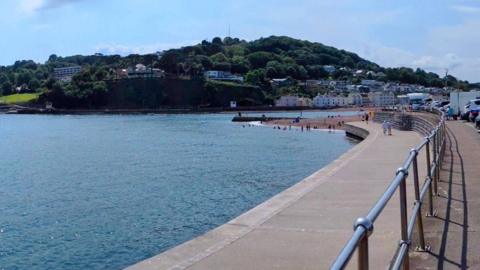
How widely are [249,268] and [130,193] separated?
19252 millimetres

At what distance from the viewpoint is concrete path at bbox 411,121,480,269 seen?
7.42 meters

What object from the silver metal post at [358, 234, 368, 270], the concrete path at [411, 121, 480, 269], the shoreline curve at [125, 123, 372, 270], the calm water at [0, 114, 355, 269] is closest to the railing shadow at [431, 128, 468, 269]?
the concrete path at [411, 121, 480, 269]

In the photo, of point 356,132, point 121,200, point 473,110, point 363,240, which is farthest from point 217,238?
point 356,132

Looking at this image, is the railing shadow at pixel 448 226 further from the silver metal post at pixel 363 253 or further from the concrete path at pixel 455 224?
the silver metal post at pixel 363 253

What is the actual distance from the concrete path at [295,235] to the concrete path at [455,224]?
0.86 metres

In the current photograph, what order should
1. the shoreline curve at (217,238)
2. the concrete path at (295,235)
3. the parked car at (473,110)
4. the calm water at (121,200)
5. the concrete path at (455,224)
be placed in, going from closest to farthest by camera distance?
1. the concrete path at (455,224)
2. the concrete path at (295,235)
3. the shoreline curve at (217,238)
4. the calm water at (121,200)
5. the parked car at (473,110)

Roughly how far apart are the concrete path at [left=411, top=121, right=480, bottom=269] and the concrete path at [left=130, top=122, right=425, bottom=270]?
0.86 m

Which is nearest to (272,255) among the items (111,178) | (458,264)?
(458,264)

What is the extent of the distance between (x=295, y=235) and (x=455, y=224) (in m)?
3.20

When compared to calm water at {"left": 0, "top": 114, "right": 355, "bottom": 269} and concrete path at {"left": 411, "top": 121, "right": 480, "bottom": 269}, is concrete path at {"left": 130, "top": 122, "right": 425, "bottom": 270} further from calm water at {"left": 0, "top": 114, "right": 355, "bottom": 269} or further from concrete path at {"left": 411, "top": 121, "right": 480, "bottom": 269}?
calm water at {"left": 0, "top": 114, "right": 355, "bottom": 269}

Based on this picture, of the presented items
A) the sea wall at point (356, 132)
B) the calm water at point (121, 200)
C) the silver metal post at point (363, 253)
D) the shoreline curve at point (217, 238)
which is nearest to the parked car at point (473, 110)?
the calm water at point (121, 200)

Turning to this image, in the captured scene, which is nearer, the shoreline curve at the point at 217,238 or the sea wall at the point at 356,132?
the shoreline curve at the point at 217,238

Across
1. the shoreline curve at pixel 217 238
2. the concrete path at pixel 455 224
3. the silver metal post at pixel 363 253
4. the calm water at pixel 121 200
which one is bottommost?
the calm water at pixel 121 200

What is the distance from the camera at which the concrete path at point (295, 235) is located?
9703 mm
